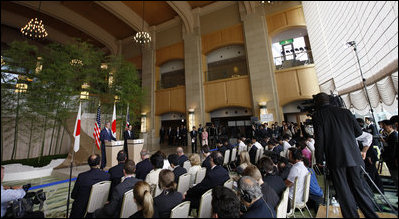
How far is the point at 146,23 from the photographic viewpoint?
1398cm

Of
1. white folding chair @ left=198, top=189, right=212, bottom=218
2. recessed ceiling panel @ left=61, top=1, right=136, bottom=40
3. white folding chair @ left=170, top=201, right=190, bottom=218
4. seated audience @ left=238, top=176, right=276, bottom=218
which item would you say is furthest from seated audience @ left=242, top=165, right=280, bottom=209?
recessed ceiling panel @ left=61, top=1, right=136, bottom=40

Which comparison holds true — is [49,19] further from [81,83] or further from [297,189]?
[297,189]

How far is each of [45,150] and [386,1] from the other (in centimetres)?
1257

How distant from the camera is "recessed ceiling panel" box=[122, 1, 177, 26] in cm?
1224

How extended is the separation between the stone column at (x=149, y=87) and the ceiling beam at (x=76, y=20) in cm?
374

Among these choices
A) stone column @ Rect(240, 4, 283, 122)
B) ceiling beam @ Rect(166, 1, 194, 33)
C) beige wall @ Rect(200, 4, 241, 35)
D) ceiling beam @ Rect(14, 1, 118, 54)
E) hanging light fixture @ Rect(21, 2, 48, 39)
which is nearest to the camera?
hanging light fixture @ Rect(21, 2, 48, 39)

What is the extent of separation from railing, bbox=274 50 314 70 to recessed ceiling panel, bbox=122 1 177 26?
824 cm

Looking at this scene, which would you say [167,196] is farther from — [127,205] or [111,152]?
[111,152]

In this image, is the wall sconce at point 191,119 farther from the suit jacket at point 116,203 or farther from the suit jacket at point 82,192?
the suit jacket at point 116,203

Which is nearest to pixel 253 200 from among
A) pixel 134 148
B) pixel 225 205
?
pixel 225 205

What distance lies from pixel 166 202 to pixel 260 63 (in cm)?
975

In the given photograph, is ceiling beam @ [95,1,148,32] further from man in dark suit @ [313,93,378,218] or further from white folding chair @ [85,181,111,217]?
man in dark suit @ [313,93,378,218]

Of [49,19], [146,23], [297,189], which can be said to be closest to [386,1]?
[297,189]

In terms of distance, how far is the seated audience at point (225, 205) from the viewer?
1224 millimetres
